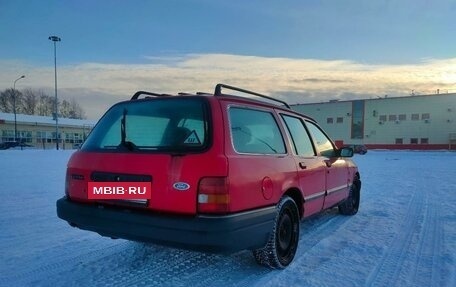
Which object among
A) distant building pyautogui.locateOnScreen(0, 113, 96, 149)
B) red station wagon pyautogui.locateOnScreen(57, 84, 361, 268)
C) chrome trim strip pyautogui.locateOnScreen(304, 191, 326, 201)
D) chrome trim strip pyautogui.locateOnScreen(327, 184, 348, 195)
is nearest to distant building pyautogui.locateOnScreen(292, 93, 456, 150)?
distant building pyautogui.locateOnScreen(0, 113, 96, 149)

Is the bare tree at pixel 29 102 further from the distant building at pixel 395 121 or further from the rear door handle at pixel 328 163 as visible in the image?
the rear door handle at pixel 328 163

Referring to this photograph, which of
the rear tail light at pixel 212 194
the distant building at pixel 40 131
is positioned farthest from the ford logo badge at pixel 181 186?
the distant building at pixel 40 131

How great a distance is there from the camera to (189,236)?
9.72 ft

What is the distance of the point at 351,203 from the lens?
6570 millimetres

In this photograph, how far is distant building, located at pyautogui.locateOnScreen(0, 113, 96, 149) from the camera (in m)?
56.2

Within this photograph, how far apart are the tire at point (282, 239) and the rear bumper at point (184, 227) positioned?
25cm

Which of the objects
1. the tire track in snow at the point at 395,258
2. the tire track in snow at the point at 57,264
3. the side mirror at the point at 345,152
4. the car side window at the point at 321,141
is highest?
the car side window at the point at 321,141

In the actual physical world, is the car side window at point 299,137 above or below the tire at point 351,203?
above

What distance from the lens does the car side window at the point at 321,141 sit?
205 inches

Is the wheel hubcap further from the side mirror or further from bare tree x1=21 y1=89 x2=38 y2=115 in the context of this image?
bare tree x1=21 y1=89 x2=38 y2=115

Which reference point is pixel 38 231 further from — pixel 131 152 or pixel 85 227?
pixel 131 152

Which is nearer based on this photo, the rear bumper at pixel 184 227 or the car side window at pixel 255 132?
the rear bumper at pixel 184 227

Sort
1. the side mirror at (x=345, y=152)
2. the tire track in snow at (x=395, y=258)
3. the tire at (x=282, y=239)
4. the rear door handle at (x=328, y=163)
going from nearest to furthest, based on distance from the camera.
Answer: the tire track in snow at (x=395, y=258)
the tire at (x=282, y=239)
the rear door handle at (x=328, y=163)
the side mirror at (x=345, y=152)

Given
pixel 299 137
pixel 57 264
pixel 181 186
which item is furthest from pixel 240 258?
pixel 57 264
